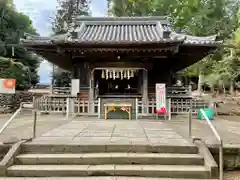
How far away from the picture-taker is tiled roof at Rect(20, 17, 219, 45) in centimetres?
1110

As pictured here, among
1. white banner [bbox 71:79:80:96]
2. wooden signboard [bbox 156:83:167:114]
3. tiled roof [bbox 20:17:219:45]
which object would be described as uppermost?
tiled roof [bbox 20:17:219:45]

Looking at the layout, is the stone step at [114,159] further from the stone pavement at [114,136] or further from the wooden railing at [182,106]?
the wooden railing at [182,106]

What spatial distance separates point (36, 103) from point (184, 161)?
361 inches

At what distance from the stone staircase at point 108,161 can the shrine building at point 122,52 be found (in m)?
6.20

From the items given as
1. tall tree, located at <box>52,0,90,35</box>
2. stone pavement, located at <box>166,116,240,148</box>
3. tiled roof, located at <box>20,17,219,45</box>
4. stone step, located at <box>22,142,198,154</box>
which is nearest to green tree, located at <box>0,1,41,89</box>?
tall tree, located at <box>52,0,90,35</box>

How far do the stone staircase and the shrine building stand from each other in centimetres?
620

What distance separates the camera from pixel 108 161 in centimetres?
481

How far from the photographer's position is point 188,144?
528cm

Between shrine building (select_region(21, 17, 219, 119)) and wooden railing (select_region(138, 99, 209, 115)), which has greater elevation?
shrine building (select_region(21, 17, 219, 119))

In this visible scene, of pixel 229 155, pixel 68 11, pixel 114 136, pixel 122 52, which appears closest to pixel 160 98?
pixel 122 52

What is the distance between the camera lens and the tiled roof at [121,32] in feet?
36.4

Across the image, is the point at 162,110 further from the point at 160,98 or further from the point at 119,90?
the point at 119,90

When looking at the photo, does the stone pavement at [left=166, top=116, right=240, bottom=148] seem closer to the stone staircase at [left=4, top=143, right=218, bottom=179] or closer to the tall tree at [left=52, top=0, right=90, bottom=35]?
the stone staircase at [left=4, top=143, right=218, bottom=179]

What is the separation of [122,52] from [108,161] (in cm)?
736
